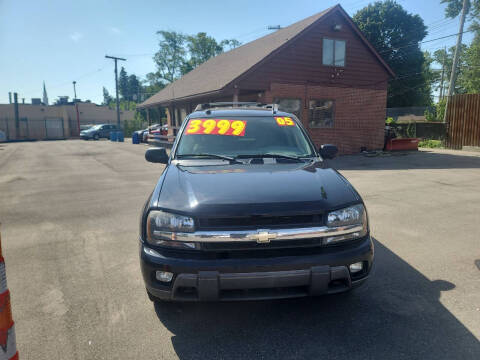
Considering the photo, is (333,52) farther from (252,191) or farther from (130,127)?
(130,127)

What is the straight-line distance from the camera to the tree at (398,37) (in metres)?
36.9

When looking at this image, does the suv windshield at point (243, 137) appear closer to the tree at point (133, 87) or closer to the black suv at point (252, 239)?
the black suv at point (252, 239)

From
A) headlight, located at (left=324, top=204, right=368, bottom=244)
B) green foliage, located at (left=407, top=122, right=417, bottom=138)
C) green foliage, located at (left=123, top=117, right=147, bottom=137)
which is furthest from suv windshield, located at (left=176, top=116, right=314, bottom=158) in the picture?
green foliage, located at (left=123, top=117, right=147, bottom=137)

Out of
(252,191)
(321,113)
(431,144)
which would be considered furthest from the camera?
(431,144)

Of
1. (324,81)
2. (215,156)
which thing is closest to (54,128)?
(324,81)

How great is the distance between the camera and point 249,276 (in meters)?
2.26

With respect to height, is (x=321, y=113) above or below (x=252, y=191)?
above

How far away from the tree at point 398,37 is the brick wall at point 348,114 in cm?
2253

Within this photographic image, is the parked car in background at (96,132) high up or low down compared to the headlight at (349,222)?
up

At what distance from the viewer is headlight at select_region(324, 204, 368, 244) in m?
2.47

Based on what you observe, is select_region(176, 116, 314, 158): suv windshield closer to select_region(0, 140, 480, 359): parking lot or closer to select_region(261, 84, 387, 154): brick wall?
select_region(0, 140, 480, 359): parking lot

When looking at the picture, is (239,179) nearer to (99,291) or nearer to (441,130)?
(99,291)

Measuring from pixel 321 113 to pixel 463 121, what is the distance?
8.85 metres

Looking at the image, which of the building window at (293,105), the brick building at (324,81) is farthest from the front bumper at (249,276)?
the building window at (293,105)
